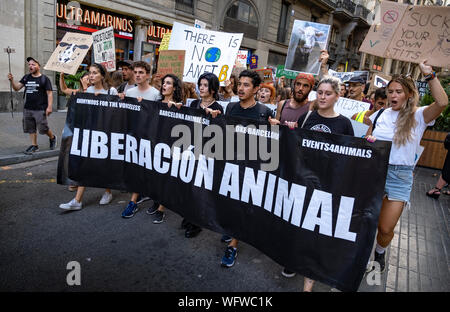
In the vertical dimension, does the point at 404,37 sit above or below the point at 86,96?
above

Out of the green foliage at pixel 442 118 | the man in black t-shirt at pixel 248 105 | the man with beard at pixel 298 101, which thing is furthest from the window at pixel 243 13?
the man in black t-shirt at pixel 248 105

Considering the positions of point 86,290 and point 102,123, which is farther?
point 102,123

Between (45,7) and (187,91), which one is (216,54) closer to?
(187,91)

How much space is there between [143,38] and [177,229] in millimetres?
12491

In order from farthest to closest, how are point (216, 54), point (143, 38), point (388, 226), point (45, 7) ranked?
point (143, 38)
point (45, 7)
point (216, 54)
point (388, 226)

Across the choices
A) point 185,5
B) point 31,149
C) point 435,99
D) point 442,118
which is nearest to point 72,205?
point 31,149

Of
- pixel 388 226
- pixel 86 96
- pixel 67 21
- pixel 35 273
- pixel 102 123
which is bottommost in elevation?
pixel 35 273

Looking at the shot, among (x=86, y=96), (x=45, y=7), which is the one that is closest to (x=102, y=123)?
(x=86, y=96)

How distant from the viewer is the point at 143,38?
46.3 ft

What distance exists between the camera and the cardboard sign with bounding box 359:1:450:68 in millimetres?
3205

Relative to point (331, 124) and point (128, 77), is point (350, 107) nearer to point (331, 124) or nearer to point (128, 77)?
point (331, 124)

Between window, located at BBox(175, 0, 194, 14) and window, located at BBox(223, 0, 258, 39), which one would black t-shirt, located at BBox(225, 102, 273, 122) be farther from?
window, located at BBox(223, 0, 258, 39)
